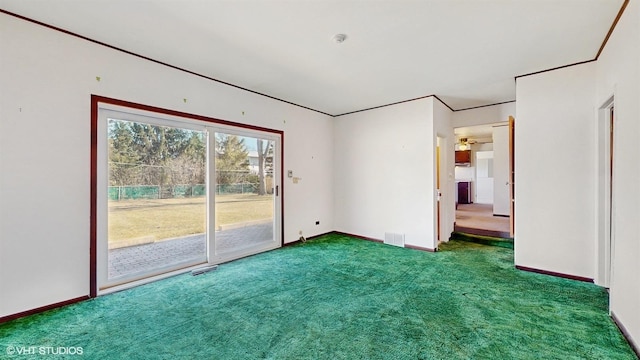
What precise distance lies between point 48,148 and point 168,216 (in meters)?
1.46

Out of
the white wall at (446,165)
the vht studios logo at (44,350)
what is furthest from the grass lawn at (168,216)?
the white wall at (446,165)

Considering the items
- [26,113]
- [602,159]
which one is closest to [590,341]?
[602,159]

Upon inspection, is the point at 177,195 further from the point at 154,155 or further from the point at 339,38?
the point at 339,38

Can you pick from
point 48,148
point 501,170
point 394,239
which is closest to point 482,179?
point 501,170

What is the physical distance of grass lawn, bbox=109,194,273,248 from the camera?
322 cm

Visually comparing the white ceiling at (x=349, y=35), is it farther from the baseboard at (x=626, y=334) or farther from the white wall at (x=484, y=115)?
the baseboard at (x=626, y=334)

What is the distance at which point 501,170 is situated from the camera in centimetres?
747

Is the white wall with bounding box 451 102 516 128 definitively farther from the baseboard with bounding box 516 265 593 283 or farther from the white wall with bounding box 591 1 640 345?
the baseboard with bounding box 516 265 593 283

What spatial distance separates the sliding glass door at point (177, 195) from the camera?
124 inches

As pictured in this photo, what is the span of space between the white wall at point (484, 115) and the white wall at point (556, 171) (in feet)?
4.40

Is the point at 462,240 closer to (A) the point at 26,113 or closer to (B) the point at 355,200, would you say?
(B) the point at 355,200

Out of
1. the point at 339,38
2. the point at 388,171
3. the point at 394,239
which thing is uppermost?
the point at 339,38

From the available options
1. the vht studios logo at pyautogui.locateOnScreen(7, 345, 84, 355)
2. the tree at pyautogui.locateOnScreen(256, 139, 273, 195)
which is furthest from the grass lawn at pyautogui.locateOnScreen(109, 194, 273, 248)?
the vht studios logo at pyautogui.locateOnScreen(7, 345, 84, 355)

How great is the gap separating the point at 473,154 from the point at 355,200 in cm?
732
